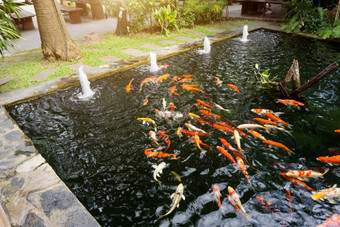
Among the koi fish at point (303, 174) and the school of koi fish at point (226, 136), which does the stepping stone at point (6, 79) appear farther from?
the koi fish at point (303, 174)

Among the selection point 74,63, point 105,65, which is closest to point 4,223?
point 105,65

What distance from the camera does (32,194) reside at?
290 cm

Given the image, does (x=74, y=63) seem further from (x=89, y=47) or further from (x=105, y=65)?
(x=89, y=47)

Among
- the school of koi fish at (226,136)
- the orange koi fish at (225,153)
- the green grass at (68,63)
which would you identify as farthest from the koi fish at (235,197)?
the green grass at (68,63)

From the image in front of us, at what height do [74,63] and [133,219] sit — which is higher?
[74,63]

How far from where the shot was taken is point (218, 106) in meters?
5.13

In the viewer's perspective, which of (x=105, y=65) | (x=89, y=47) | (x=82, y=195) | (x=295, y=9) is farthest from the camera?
(x=295, y=9)

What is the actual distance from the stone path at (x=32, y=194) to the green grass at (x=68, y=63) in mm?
3266

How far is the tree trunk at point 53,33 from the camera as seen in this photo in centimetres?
707

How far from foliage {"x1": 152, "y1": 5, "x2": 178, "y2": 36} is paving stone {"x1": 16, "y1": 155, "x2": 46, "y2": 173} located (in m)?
8.86

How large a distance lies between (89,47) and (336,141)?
351 inches

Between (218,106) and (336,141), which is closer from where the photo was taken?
(336,141)

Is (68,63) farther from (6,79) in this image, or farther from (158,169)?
(158,169)

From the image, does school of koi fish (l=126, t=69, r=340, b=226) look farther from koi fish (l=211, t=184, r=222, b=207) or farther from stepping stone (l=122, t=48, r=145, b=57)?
stepping stone (l=122, t=48, r=145, b=57)
